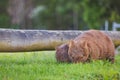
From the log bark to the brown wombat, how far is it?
1066 millimetres

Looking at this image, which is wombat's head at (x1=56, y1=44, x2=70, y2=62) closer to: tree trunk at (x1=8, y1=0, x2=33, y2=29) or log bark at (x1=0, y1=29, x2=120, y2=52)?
log bark at (x1=0, y1=29, x2=120, y2=52)

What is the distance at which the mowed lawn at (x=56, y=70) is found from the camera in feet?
30.6

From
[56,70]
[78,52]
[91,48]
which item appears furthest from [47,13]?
[56,70]

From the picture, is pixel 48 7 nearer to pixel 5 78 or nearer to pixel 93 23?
pixel 93 23

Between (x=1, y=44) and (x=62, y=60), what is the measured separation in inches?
53.2

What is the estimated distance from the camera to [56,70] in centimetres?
991

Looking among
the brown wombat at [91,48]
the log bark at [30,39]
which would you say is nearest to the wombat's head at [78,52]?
the brown wombat at [91,48]

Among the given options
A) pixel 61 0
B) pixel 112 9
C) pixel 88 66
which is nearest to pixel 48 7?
pixel 61 0

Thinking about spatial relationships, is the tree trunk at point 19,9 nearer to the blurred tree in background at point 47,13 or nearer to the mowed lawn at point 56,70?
the blurred tree in background at point 47,13

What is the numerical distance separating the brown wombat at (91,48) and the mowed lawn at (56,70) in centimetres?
22

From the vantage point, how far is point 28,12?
3541 cm

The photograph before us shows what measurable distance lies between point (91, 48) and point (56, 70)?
4.44 feet

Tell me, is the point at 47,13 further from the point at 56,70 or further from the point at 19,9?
the point at 56,70

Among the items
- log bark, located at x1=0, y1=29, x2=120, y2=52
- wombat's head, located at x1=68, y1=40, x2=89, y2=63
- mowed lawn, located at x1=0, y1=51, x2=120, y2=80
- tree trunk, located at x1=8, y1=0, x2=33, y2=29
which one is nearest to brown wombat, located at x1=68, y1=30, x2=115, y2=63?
wombat's head, located at x1=68, y1=40, x2=89, y2=63
